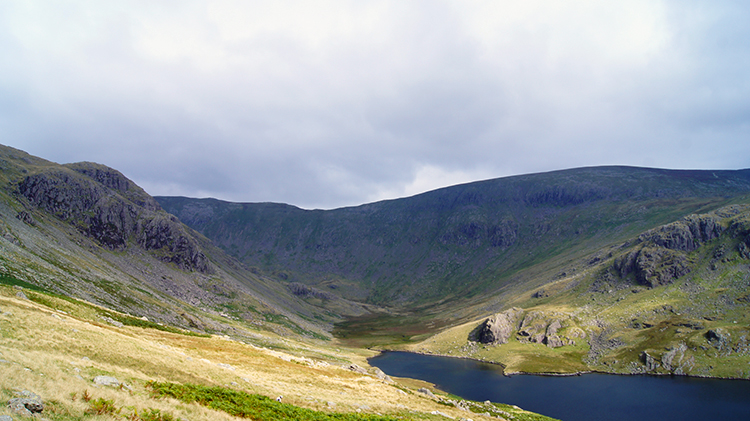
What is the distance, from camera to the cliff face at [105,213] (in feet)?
441

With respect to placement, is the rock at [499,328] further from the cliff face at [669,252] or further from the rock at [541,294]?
the cliff face at [669,252]

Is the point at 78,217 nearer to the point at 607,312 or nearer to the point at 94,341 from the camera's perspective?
the point at 94,341

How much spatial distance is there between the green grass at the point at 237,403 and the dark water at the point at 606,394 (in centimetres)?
6794

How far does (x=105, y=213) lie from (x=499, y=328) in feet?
593

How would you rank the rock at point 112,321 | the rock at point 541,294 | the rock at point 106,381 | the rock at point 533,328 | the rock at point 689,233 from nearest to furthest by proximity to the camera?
the rock at point 106,381
the rock at point 112,321
the rock at point 533,328
the rock at point 689,233
the rock at point 541,294

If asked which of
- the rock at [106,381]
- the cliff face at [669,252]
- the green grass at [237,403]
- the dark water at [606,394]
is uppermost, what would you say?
the cliff face at [669,252]

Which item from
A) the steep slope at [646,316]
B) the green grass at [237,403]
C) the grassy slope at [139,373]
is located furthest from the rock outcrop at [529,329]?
the green grass at [237,403]

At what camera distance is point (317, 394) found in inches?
1507

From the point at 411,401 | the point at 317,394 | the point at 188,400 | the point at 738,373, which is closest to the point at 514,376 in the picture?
the point at 738,373

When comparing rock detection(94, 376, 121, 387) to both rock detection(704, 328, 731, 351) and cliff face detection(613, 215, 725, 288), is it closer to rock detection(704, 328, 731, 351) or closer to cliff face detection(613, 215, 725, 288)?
rock detection(704, 328, 731, 351)

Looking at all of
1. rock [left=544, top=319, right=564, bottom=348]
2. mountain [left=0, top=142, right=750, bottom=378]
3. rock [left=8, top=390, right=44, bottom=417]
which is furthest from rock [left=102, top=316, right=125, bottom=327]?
rock [left=544, top=319, right=564, bottom=348]

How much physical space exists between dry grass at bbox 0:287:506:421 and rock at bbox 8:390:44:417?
0.55 m

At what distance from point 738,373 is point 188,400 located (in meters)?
126

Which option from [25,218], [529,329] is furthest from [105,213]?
[529,329]
